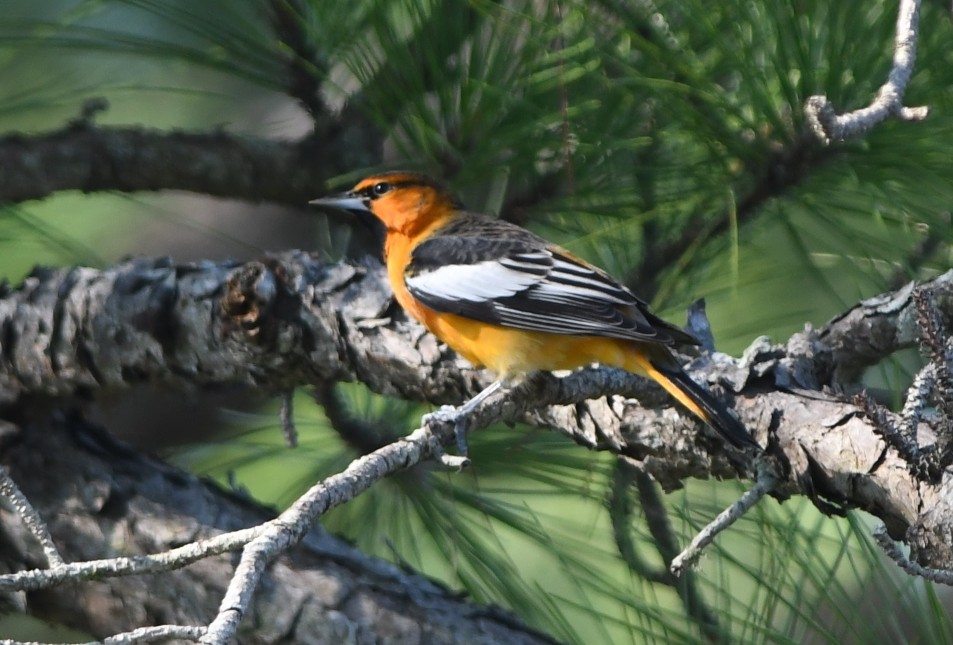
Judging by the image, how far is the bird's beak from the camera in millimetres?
2436

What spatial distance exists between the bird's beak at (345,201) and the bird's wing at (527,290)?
0.20 meters

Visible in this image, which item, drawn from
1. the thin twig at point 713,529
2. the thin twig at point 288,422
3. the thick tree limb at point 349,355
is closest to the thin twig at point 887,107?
the thick tree limb at point 349,355

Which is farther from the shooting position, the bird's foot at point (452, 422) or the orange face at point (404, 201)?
the orange face at point (404, 201)

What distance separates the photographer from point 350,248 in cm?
310

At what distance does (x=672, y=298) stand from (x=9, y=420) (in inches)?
54.4

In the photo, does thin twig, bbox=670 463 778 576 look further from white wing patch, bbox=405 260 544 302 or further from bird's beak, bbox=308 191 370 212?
bird's beak, bbox=308 191 370 212

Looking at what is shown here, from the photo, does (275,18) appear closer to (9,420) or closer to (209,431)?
(9,420)

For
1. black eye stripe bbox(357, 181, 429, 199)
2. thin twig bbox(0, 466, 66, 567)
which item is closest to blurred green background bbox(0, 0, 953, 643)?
black eye stripe bbox(357, 181, 429, 199)

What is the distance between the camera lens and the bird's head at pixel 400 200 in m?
2.50

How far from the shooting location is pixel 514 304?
2275 mm

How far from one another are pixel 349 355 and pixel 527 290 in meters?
0.44

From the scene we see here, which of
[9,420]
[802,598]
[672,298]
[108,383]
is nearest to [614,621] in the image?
[802,598]

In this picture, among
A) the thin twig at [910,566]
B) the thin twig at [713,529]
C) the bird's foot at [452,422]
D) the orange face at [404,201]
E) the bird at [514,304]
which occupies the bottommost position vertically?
the thin twig at [713,529]

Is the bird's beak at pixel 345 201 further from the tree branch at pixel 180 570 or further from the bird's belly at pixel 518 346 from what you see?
the tree branch at pixel 180 570
